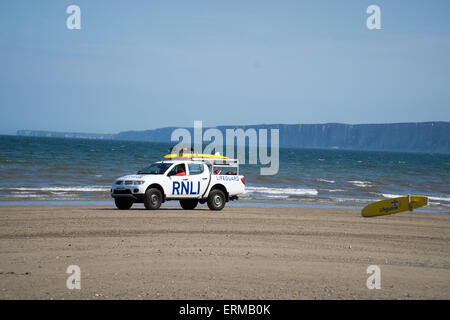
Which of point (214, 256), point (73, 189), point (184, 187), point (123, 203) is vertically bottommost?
point (73, 189)

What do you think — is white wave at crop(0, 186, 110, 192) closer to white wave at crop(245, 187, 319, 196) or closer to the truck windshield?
white wave at crop(245, 187, 319, 196)

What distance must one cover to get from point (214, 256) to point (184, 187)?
31.7 ft

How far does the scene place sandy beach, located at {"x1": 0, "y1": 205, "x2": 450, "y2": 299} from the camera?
9.06m

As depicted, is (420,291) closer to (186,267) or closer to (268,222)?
(186,267)

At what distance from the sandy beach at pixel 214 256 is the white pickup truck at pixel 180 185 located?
3.86 ft

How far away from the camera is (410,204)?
21.4 meters

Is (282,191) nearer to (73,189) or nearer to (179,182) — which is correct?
(73,189)

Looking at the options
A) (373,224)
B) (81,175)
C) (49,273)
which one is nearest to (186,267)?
(49,273)

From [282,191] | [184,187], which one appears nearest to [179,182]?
[184,187]

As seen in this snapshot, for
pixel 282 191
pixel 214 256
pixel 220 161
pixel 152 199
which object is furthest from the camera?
pixel 282 191

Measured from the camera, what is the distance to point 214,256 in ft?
39.1

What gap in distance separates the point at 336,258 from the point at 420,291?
294cm

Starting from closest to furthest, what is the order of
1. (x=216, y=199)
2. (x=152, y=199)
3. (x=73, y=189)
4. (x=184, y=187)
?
(x=152, y=199)
(x=184, y=187)
(x=216, y=199)
(x=73, y=189)

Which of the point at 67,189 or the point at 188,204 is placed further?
the point at 67,189
